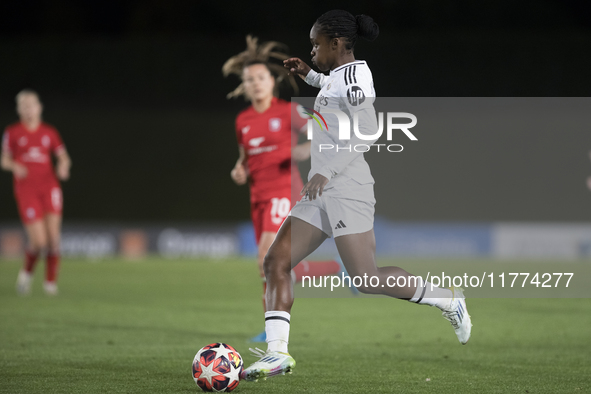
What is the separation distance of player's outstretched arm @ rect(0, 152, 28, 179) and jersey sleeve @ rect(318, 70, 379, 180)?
7503 mm

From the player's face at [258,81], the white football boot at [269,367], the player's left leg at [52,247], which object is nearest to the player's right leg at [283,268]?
the white football boot at [269,367]

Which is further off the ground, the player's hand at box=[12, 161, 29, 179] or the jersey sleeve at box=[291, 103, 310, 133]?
the player's hand at box=[12, 161, 29, 179]

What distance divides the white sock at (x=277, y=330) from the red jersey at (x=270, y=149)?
252cm

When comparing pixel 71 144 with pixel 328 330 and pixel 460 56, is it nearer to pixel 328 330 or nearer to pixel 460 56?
pixel 460 56

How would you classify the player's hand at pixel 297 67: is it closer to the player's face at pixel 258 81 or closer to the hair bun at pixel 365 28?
the hair bun at pixel 365 28

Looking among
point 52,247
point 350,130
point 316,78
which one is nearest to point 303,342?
point 316,78

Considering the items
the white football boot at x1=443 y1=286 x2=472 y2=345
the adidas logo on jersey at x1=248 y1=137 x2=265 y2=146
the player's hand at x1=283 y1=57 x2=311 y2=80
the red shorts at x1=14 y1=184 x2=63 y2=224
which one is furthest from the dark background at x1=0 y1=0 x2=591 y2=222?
the white football boot at x1=443 y1=286 x2=472 y2=345

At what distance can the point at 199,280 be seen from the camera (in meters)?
13.6

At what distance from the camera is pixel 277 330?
457 cm

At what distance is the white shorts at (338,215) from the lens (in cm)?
456

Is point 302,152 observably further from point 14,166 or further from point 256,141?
point 14,166

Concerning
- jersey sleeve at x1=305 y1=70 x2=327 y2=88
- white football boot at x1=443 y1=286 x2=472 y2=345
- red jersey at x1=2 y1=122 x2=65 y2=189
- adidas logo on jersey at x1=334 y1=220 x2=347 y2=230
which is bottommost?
white football boot at x1=443 y1=286 x2=472 y2=345

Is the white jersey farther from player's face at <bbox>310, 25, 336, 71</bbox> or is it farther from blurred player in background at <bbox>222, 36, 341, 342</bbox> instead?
blurred player in background at <bbox>222, 36, 341, 342</bbox>

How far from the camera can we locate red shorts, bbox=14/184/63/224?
1084 centimetres
